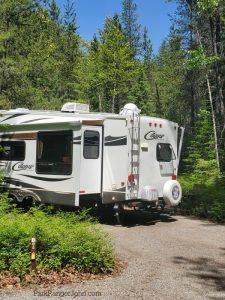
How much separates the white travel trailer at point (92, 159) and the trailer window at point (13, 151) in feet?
0.10

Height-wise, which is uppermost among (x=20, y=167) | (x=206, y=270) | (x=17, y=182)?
(x=20, y=167)

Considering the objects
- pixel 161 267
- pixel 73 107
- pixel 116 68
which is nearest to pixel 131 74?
pixel 116 68

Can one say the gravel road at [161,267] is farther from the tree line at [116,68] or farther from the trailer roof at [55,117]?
the tree line at [116,68]

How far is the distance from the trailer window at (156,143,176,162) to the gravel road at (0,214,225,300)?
1893 mm

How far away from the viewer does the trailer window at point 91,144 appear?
1188 centimetres

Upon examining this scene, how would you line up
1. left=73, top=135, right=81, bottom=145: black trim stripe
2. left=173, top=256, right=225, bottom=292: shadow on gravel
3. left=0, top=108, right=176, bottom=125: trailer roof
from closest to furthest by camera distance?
left=173, top=256, right=225, bottom=292: shadow on gravel, left=73, top=135, right=81, bottom=145: black trim stripe, left=0, top=108, right=176, bottom=125: trailer roof

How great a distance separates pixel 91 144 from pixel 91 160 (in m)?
0.42

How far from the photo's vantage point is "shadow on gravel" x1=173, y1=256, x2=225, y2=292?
7254 millimetres

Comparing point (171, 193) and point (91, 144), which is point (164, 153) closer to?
point (171, 193)

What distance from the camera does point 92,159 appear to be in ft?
Result: 39.4

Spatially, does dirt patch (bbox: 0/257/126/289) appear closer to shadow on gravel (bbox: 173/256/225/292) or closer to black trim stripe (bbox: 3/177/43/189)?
shadow on gravel (bbox: 173/256/225/292)

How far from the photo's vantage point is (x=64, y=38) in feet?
148

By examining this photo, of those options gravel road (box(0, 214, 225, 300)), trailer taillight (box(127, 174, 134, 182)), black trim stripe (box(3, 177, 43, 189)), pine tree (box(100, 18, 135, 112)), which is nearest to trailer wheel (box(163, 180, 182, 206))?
gravel road (box(0, 214, 225, 300))

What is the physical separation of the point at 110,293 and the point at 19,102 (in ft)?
70.1
